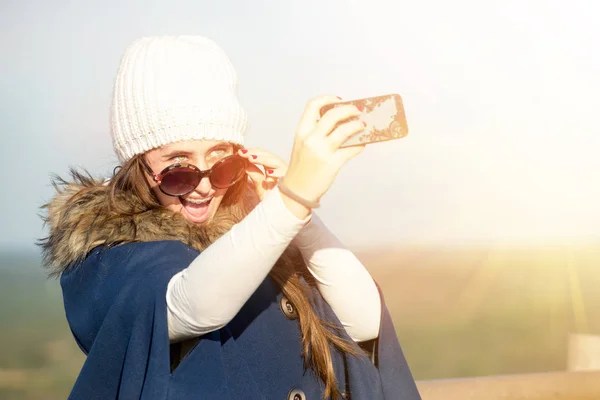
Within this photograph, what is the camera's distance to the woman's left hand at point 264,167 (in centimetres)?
183

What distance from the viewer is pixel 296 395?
179 cm

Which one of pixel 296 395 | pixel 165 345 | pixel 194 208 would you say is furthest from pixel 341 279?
pixel 165 345

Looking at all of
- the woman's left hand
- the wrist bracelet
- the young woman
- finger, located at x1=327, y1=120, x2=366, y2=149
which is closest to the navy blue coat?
the young woman

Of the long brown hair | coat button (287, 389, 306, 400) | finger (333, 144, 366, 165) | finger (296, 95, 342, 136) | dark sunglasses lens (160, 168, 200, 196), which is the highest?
finger (296, 95, 342, 136)

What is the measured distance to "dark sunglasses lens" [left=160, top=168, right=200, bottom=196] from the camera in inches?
68.7

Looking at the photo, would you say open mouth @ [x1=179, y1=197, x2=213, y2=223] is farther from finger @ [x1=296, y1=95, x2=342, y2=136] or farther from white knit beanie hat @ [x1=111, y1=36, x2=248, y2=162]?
finger @ [x1=296, y1=95, x2=342, y2=136]

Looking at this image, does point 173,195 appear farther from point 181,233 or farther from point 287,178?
point 287,178

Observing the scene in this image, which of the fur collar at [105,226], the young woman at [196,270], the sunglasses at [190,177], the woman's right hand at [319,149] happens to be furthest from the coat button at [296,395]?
the woman's right hand at [319,149]

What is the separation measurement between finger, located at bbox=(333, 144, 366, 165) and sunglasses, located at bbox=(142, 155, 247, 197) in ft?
1.60

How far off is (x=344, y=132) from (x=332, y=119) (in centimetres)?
4

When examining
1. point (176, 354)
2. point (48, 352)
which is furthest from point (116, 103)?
point (48, 352)

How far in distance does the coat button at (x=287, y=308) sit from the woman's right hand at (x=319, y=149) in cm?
60

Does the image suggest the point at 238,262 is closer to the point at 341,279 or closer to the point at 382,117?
the point at 382,117

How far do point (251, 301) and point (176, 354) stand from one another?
0.29m
